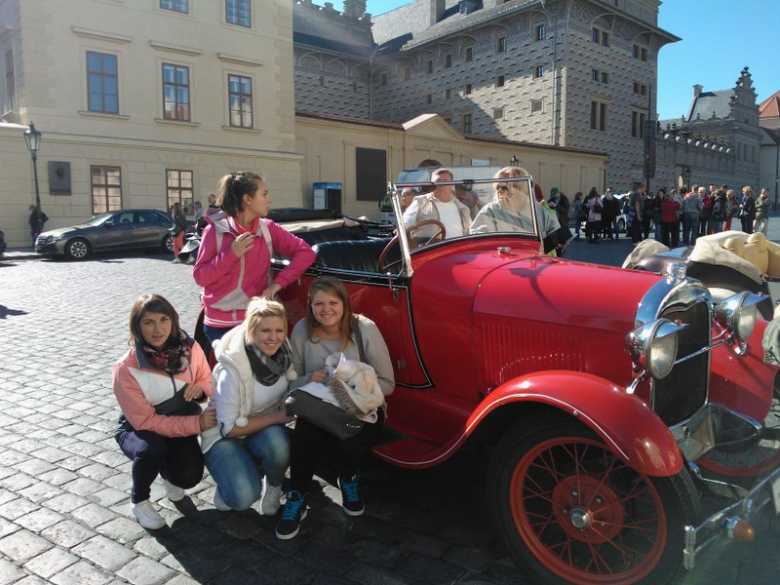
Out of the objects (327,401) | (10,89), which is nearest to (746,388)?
(327,401)

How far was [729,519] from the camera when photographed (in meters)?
2.32

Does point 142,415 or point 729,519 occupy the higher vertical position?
point 142,415

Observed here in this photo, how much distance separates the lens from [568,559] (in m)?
2.54

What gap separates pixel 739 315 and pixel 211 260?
3026 millimetres

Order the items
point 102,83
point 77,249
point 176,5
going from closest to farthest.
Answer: point 77,249
point 102,83
point 176,5

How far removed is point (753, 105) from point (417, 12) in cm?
4326

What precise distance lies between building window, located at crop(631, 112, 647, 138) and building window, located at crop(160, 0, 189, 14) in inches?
1280

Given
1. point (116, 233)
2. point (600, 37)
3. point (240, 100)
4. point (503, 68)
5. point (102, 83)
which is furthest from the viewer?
point (503, 68)

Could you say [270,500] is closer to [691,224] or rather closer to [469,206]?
[469,206]

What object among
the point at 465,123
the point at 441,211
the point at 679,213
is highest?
the point at 465,123

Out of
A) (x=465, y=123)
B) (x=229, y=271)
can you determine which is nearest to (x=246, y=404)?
(x=229, y=271)

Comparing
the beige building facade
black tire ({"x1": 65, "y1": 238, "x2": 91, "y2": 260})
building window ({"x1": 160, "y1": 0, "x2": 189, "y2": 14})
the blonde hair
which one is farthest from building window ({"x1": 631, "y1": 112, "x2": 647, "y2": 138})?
the blonde hair

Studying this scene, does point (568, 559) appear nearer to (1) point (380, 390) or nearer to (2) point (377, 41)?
(1) point (380, 390)

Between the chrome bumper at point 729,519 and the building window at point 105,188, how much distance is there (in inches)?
926
